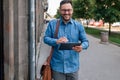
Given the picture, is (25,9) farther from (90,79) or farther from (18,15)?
(90,79)

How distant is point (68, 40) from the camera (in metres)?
4.88

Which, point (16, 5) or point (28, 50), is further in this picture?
point (28, 50)

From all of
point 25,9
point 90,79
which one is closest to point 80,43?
point 25,9

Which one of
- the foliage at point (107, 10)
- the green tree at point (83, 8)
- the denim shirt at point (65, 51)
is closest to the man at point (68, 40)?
the denim shirt at point (65, 51)

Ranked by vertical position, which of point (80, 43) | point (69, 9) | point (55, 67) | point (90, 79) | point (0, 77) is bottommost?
point (90, 79)

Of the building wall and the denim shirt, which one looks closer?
the denim shirt

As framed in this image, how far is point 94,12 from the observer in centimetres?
3966

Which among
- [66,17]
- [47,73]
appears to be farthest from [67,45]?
[47,73]

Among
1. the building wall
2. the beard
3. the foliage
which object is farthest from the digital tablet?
the foliage

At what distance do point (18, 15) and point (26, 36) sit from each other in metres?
0.59

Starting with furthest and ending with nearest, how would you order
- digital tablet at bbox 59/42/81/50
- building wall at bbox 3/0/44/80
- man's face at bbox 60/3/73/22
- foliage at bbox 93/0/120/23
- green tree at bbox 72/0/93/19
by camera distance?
1. green tree at bbox 72/0/93/19
2. foliage at bbox 93/0/120/23
3. building wall at bbox 3/0/44/80
4. man's face at bbox 60/3/73/22
5. digital tablet at bbox 59/42/81/50

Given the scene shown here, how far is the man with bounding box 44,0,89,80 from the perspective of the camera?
4828 millimetres

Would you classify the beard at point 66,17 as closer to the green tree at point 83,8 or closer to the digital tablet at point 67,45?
the digital tablet at point 67,45

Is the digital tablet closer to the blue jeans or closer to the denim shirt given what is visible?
the denim shirt
